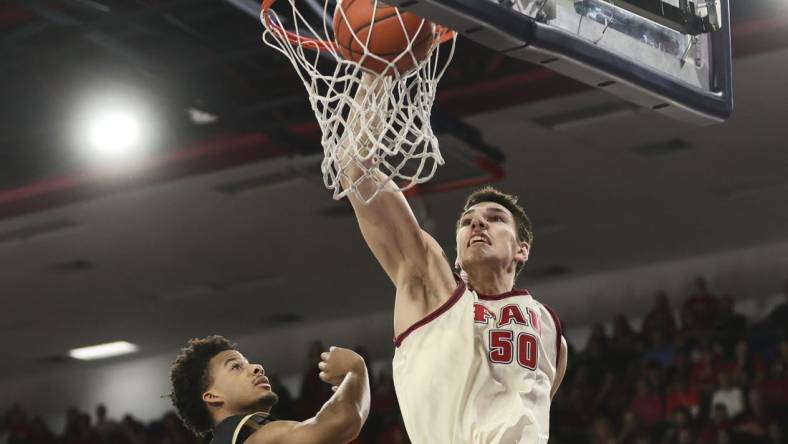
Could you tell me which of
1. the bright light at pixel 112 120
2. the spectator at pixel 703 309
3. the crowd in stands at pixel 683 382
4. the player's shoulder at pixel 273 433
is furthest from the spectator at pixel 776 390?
the player's shoulder at pixel 273 433

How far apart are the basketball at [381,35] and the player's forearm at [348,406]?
2.97ft

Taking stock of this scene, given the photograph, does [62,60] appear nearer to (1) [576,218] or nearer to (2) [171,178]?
(2) [171,178]

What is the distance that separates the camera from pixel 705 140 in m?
10.2

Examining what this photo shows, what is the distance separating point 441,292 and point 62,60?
538cm

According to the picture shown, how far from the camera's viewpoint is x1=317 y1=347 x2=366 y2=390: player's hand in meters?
3.83

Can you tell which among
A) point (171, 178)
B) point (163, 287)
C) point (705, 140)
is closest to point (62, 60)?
point (171, 178)

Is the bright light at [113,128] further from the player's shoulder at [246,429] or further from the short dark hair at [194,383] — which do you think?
the player's shoulder at [246,429]

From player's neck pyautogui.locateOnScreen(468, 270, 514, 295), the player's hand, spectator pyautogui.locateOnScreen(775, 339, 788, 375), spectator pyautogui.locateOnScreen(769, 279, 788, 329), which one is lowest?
the player's hand

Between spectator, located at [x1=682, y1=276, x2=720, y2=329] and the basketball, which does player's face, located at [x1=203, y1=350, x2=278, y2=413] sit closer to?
the basketball

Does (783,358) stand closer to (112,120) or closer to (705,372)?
(705,372)

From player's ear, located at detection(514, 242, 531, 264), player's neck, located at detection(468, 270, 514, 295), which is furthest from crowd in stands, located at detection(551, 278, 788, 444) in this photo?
player's neck, located at detection(468, 270, 514, 295)

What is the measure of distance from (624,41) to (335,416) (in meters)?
1.40

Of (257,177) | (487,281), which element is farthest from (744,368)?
(487,281)

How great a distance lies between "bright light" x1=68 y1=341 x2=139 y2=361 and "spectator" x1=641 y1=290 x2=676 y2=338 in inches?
289
